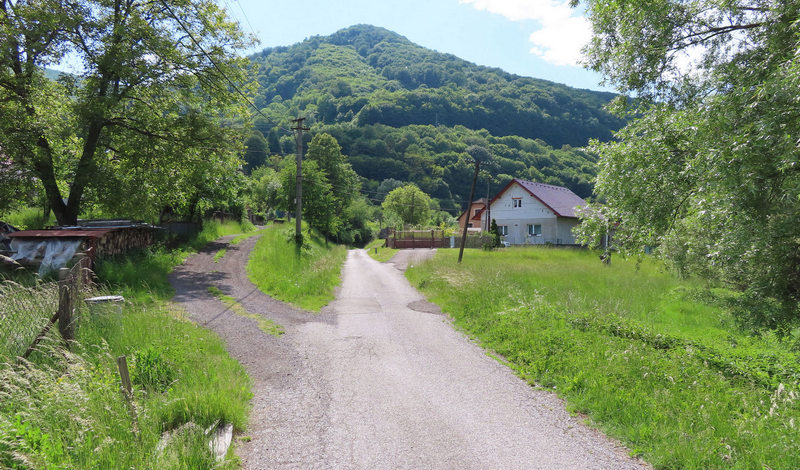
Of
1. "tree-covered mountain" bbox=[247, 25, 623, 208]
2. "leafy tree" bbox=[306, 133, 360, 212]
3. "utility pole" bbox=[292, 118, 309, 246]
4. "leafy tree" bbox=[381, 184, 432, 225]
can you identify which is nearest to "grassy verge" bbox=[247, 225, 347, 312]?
"utility pole" bbox=[292, 118, 309, 246]

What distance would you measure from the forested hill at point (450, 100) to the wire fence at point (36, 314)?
88965mm

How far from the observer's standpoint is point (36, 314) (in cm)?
573

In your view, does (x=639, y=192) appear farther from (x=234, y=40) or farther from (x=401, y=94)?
(x=401, y=94)

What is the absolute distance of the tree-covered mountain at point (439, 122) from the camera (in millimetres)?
94438

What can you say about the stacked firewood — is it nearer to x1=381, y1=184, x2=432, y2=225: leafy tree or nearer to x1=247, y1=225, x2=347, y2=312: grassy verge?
x1=247, y1=225, x2=347, y2=312: grassy verge

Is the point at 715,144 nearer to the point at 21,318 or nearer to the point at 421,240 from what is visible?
the point at 21,318

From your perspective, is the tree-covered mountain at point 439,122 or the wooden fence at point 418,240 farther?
the tree-covered mountain at point 439,122

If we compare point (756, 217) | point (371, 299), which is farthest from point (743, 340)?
point (371, 299)

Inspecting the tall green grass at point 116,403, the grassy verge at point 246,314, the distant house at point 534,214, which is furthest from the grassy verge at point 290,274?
the distant house at point 534,214

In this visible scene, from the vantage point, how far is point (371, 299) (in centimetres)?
1420

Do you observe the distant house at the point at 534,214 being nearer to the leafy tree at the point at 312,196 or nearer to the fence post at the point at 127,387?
the leafy tree at the point at 312,196

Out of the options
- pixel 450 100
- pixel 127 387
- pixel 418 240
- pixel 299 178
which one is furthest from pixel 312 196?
pixel 450 100

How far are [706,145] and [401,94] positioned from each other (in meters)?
133

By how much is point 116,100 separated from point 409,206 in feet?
194
